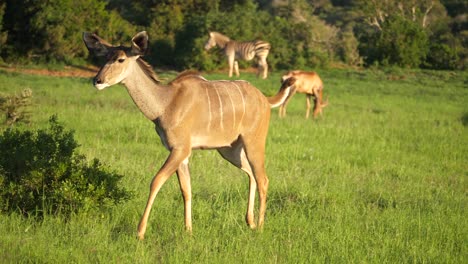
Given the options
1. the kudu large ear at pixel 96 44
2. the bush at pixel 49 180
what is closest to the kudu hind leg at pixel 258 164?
the bush at pixel 49 180

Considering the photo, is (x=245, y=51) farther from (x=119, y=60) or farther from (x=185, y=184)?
(x=119, y=60)

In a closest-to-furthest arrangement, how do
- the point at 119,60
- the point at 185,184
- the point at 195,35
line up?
1. the point at 119,60
2. the point at 185,184
3. the point at 195,35

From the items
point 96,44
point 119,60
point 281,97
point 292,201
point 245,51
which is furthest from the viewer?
point 245,51

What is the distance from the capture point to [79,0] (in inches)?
1305

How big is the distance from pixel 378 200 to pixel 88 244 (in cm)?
352

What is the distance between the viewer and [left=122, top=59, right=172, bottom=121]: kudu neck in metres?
5.91

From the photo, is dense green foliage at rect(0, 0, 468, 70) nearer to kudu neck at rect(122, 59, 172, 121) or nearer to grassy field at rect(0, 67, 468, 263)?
grassy field at rect(0, 67, 468, 263)

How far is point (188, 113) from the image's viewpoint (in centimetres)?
603

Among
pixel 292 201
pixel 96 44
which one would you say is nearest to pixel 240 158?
pixel 292 201

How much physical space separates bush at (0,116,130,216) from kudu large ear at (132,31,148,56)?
50.9 inches

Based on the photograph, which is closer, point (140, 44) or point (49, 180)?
point (140, 44)

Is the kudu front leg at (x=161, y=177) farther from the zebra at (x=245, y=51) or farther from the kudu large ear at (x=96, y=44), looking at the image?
the zebra at (x=245, y=51)

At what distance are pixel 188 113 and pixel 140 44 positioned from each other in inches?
28.4

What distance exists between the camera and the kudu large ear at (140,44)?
18.7 ft
